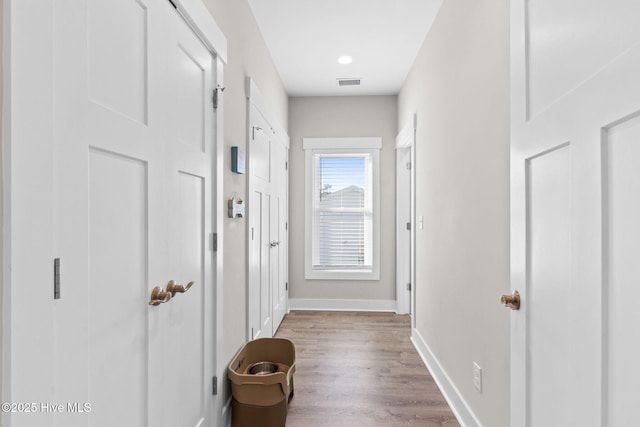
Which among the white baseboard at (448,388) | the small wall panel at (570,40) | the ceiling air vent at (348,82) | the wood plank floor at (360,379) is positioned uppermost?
the ceiling air vent at (348,82)

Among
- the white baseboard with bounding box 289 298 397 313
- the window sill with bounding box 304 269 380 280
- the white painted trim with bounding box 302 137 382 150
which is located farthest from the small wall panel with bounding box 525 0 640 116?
the white baseboard with bounding box 289 298 397 313

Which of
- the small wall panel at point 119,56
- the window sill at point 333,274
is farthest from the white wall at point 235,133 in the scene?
the window sill at point 333,274

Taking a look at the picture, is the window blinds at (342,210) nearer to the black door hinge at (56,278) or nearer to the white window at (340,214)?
the white window at (340,214)

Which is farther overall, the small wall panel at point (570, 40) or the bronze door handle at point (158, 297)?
the bronze door handle at point (158, 297)

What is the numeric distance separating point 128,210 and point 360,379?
207 centimetres

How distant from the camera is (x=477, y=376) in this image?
1.83 m

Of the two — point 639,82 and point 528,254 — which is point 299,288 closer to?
point 528,254

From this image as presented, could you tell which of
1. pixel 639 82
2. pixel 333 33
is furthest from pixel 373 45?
pixel 639 82

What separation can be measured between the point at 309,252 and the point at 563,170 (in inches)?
142

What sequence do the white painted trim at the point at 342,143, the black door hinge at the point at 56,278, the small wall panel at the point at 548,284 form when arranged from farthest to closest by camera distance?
the white painted trim at the point at 342,143
the small wall panel at the point at 548,284
the black door hinge at the point at 56,278

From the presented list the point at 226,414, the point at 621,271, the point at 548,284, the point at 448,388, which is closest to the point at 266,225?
the point at 226,414

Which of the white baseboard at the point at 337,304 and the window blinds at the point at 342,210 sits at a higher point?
the window blinds at the point at 342,210

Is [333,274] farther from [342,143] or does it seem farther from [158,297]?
[158,297]

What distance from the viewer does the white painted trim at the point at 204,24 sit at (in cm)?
141
